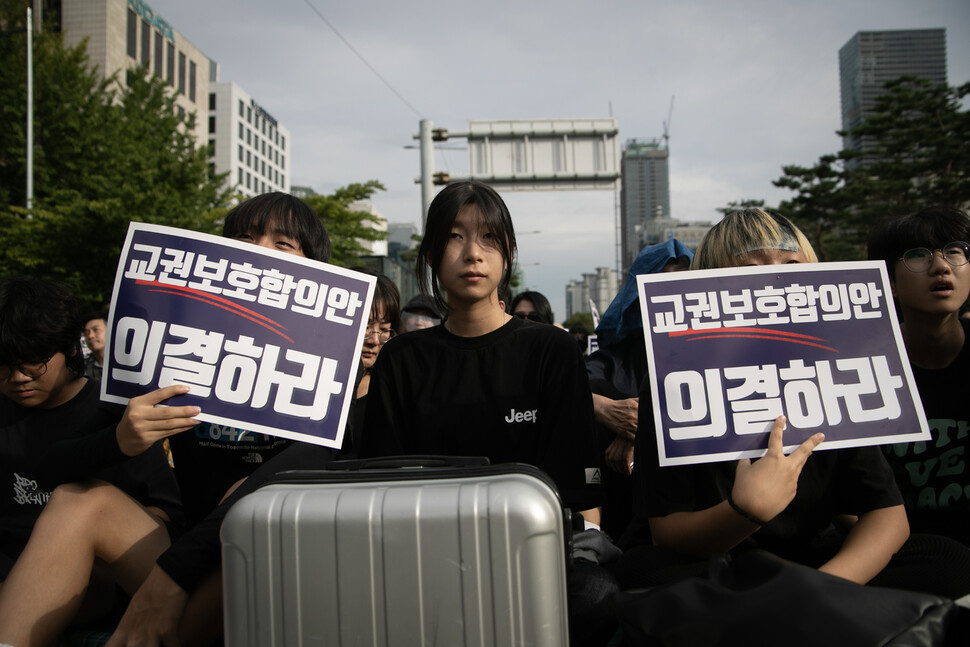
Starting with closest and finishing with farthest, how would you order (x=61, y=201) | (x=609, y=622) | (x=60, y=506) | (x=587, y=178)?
(x=609, y=622) → (x=60, y=506) → (x=587, y=178) → (x=61, y=201)

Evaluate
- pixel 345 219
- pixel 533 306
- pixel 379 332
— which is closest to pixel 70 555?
pixel 379 332

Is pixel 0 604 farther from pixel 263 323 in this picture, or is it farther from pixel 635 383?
pixel 635 383

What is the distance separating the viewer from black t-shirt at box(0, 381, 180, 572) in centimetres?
202

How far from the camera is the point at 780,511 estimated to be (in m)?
1.50

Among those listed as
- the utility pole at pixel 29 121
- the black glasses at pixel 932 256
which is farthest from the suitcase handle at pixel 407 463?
the utility pole at pixel 29 121

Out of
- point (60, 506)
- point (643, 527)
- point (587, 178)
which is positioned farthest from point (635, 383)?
point (587, 178)

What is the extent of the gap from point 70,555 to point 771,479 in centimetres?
176

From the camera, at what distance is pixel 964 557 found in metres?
1.57

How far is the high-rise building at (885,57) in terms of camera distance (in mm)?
88062

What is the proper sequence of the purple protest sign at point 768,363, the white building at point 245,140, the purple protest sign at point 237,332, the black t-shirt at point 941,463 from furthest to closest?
the white building at point 245,140
the black t-shirt at point 941,463
the purple protest sign at point 237,332
the purple protest sign at point 768,363

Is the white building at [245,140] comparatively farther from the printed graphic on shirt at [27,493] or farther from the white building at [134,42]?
the printed graphic on shirt at [27,493]

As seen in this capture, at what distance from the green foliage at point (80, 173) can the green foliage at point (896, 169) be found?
2168cm

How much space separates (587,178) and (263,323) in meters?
9.83

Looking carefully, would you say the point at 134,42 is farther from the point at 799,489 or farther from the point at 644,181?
the point at 644,181
